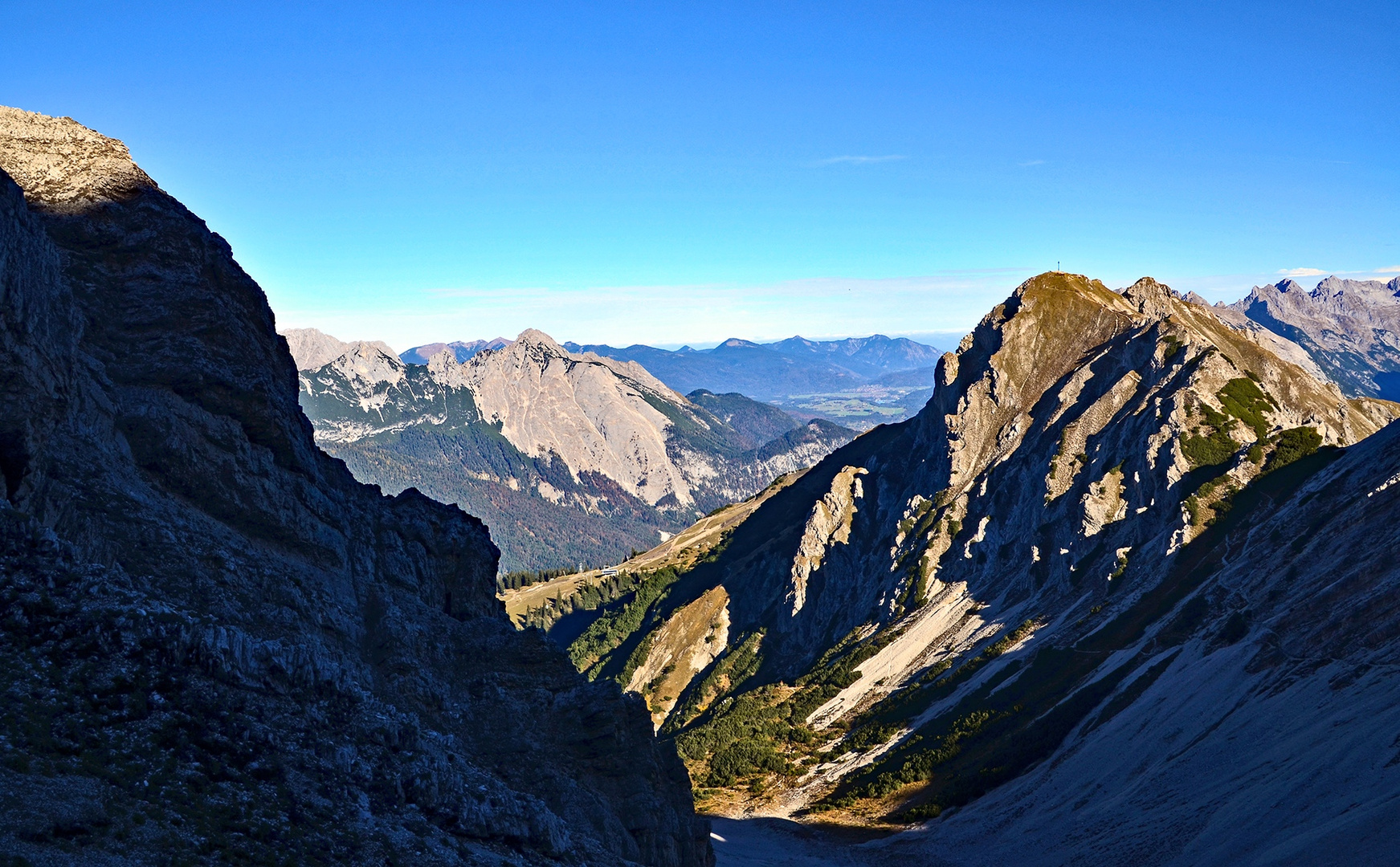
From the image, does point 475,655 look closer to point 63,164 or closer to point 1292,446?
point 63,164

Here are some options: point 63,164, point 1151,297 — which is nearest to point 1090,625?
point 1151,297

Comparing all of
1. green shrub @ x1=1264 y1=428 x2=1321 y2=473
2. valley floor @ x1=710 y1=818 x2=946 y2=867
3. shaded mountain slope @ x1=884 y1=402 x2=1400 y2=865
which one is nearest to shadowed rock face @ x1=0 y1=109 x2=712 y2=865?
valley floor @ x1=710 y1=818 x2=946 y2=867

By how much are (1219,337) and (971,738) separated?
3873 inches

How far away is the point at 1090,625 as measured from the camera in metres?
108

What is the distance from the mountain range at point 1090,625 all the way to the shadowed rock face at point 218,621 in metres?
36.3

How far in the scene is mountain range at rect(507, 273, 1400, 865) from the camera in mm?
64062

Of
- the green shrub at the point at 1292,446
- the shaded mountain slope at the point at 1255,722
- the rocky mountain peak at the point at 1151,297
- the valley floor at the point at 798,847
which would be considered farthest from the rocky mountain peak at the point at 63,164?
the rocky mountain peak at the point at 1151,297

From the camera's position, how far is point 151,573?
40156 millimetres

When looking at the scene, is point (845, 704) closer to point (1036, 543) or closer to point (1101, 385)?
point (1036, 543)

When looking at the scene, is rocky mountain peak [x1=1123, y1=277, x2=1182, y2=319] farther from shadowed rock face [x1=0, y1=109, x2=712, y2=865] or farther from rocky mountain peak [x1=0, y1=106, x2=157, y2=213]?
rocky mountain peak [x1=0, y1=106, x2=157, y2=213]

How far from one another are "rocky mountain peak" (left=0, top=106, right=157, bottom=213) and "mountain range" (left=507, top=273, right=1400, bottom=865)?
75.2 m

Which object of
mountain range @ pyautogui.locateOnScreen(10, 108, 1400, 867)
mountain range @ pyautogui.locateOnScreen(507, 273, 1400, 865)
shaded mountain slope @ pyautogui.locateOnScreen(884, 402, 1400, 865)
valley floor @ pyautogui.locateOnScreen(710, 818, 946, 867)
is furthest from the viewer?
valley floor @ pyautogui.locateOnScreen(710, 818, 946, 867)

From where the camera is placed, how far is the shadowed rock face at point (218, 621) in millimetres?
28672

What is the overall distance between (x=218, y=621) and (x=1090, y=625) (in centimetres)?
9690
